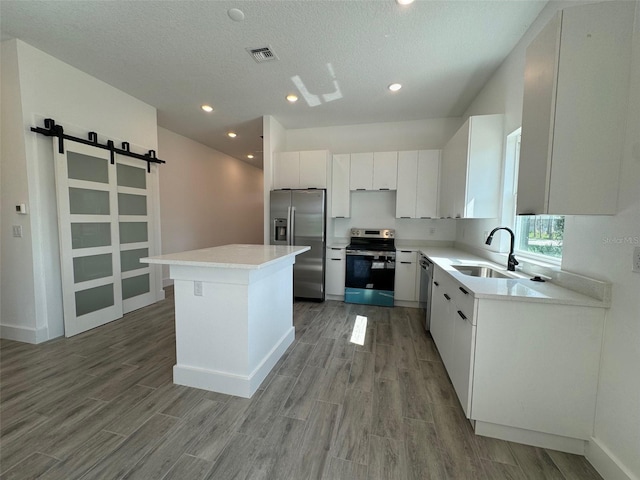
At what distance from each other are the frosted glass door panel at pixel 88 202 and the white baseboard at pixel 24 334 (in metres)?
1.25

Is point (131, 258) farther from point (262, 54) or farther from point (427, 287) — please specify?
point (427, 287)

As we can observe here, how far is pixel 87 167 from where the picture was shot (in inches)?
112

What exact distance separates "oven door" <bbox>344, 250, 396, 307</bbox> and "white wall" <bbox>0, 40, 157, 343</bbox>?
349 cm

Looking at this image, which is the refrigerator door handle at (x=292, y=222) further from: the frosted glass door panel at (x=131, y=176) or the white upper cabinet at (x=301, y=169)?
the frosted glass door panel at (x=131, y=176)

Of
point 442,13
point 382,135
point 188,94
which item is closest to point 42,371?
point 188,94

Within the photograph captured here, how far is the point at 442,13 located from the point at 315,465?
10.3ft

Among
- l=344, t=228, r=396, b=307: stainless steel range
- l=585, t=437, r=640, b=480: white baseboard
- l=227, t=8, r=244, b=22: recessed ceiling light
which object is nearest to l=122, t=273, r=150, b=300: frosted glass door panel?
l=344, t=228, r=396, b=307: stainless steel range

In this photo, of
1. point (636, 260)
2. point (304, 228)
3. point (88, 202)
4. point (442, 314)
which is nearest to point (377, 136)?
point (304, 228)

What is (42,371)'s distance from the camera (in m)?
2.08

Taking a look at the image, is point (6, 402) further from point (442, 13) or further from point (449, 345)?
point (442, 13)

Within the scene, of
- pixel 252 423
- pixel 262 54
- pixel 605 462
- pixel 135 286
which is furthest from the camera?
pixel 135 286

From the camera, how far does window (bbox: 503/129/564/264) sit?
6.07ft

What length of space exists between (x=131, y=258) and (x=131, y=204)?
2.43 feet

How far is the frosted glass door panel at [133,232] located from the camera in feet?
10.9
